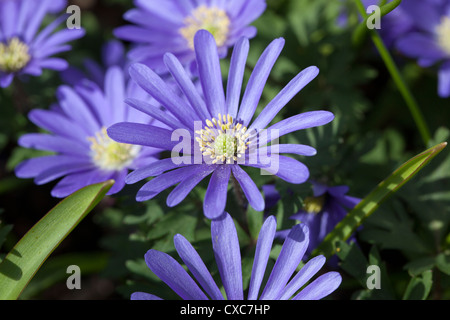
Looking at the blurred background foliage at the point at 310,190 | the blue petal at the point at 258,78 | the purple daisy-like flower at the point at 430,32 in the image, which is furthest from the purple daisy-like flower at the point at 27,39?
the purple daisy-like flower at the point at 430,32

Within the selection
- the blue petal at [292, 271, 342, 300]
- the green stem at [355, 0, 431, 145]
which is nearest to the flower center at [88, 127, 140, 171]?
the blue petal at [292, 271, 342, 300]

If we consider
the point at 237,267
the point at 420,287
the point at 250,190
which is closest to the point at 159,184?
the point at 250,190

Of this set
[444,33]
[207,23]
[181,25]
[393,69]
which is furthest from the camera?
[444,33]

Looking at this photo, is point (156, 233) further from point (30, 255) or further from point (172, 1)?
point (172, 1)

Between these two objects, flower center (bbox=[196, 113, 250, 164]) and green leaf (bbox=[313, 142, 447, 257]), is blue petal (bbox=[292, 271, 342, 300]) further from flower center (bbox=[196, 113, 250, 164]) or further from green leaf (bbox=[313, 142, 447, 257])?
flower center (bbox=[196, 113, 250, 164])

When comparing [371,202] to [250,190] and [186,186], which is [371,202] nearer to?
[250,190]

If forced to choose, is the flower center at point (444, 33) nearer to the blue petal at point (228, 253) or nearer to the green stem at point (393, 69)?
the green stem at point (393, 69)
